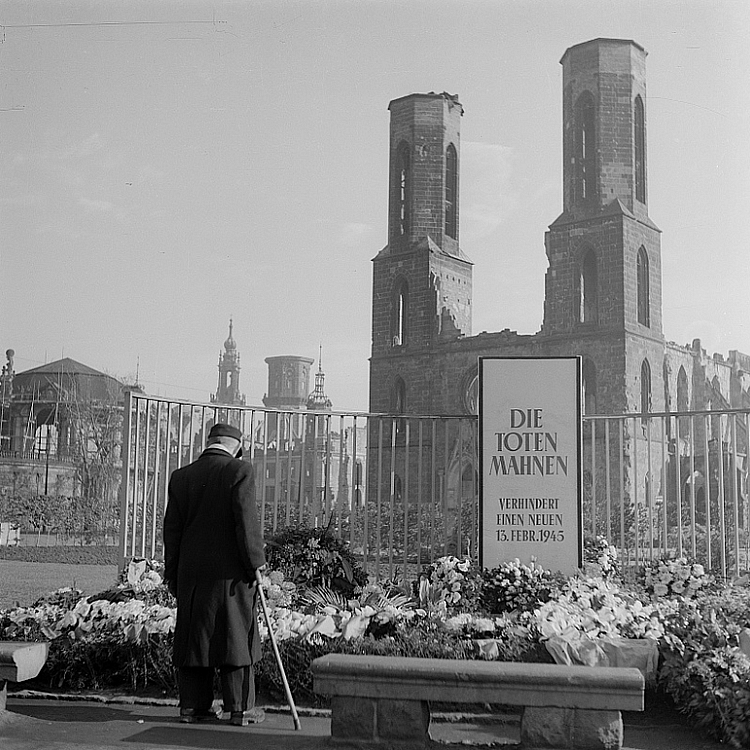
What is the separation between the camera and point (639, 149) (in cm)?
5347

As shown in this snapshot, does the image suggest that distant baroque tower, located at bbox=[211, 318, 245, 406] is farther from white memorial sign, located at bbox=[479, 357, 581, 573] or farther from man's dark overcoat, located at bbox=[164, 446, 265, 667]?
man's dark overcoat, located at bbox=[164, 446, 265, 667]

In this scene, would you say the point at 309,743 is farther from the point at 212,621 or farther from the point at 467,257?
the point at 467,257

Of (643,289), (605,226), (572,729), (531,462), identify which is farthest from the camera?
(643,289)

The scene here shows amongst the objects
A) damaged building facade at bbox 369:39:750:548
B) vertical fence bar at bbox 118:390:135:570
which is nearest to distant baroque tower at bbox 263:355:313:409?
damaged building facade at bbox 369:39:750:548

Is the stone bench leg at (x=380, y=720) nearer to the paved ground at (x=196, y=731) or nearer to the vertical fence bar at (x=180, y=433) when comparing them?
the paved ground at (x=196, y=731)

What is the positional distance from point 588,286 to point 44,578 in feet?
110

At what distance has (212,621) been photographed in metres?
6.39

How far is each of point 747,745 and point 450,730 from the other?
1754 mm

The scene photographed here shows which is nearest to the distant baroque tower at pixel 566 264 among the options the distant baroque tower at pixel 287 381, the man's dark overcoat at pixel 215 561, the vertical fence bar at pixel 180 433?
the vertical fence bar at pixel 180 433

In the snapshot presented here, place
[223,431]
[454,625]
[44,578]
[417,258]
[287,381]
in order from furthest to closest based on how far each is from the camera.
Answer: [287,381]
[417,258]
[44,578]
[454,625]
[223,431]

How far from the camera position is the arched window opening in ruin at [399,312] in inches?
2249

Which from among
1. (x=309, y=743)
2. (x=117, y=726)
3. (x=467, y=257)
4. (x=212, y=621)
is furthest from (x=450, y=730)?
(x=467, y=257)

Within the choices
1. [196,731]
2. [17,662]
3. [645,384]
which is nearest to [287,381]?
[645,384]

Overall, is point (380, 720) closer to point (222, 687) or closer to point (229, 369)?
point (222, 687)
